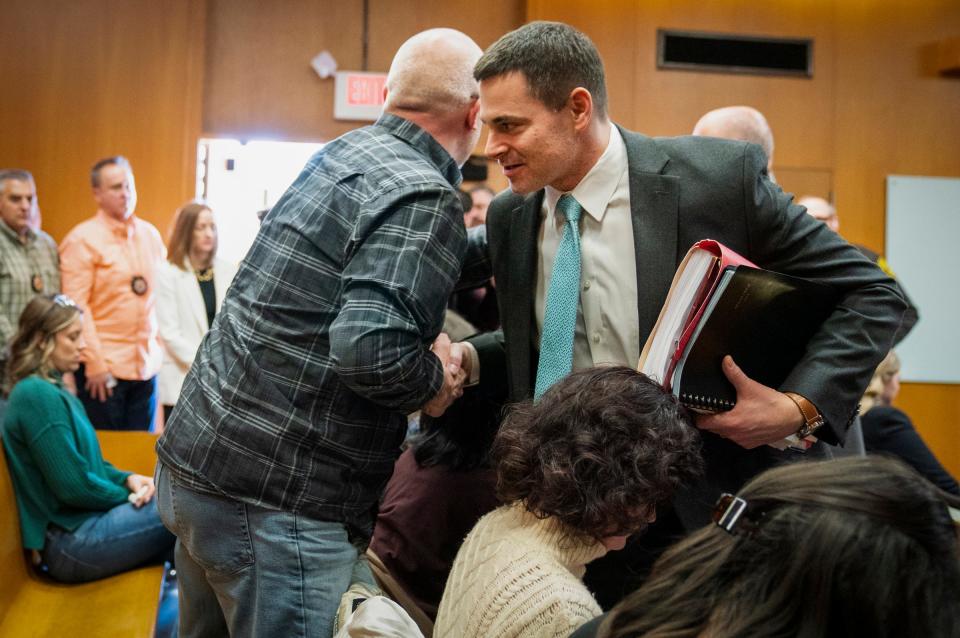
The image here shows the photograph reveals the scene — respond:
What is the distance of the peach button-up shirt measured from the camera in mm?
5211

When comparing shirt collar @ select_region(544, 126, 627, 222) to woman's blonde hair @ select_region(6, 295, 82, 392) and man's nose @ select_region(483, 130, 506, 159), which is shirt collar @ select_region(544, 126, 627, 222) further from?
woman's blonde hair @ select_region(6, 295, 82, 392)

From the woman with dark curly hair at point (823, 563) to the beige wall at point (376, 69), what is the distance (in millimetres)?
6270

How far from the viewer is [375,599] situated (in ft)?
4.60

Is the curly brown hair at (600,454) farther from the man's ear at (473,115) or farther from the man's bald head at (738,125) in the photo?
the man's bald head at (738,125)

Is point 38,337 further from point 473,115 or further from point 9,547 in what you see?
point 473,115

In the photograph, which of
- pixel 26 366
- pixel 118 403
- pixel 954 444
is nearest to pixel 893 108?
pixel 954 444

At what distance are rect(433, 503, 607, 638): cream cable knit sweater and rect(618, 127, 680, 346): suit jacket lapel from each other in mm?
446

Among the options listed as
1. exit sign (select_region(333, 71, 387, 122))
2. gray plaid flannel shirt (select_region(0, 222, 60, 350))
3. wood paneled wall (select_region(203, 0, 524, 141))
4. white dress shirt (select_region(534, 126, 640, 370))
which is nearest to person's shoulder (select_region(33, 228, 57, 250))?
gray plaid flannel shirt (select_region(0, 222, 60, 350))

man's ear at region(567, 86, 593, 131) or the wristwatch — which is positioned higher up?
man's ear at region(567, 86, 593, 131)

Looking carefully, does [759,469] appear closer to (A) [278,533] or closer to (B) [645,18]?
(A) [278,533]

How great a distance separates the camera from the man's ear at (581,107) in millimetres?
1804

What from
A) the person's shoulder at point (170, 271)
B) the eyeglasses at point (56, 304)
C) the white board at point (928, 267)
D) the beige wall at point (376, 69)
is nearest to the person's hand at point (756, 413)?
the eyeglasses at point (56, 304)

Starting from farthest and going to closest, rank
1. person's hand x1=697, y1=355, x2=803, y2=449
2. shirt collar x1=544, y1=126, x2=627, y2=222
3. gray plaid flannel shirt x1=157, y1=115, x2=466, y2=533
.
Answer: shirt collar x1=544, y1=126, x2=627, y2=222 < gray plaid flannel shirt x1=157, y1=115, x2=466, y2=533 < person's hand x1=697, y1=355, x2=803, y2=449

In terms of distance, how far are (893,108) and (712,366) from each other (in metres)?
6.55
